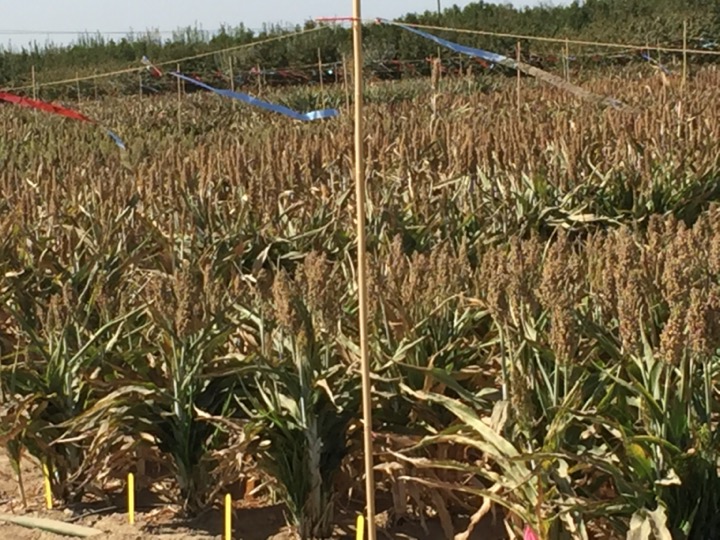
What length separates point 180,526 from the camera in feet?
10.3

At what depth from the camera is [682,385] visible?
8.00 ft

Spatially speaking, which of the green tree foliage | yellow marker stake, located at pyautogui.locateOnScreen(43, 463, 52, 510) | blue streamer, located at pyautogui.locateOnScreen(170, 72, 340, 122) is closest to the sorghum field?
yellow marker stake, located at pyautogui.locateOnScreen(43, 463, 52, 510)

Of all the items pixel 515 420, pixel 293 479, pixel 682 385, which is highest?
pixel 682 385

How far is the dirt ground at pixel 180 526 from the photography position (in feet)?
9.96

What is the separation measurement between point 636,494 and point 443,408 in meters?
0.79

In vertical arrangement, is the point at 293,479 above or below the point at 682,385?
below

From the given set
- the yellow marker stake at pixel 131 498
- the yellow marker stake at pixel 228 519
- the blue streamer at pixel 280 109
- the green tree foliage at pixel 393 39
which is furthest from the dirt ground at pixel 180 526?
the green tree foliage at pixel 393 39

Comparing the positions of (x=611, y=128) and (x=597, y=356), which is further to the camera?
(x=611, y=128)

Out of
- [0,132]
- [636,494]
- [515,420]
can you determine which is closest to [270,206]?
[515,420]

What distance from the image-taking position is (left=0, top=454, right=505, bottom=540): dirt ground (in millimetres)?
3037

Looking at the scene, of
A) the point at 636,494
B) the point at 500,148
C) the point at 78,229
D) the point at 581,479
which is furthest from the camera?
the point at 500,148

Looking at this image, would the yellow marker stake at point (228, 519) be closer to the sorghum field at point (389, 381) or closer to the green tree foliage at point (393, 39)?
the sorghum field at point (389, 381)

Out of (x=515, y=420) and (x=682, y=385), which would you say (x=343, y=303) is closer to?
(x=515, y=420)

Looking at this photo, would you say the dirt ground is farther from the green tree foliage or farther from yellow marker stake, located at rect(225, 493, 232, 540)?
the green tree foliage
